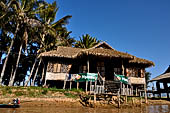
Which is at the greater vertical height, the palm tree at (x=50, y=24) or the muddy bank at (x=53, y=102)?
the palm tree at (x=50, y=24)

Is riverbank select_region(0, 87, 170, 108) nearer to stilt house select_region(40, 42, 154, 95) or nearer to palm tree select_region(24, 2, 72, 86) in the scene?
stilt house select_region(40, 42, 154, 95)

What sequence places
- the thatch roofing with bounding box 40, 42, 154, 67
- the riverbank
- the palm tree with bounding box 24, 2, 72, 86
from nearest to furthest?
the riverbank, the thatch roofing with bounding box 40, 42, 154, 67, the palm tree with bounding box 24, 2, 72, 86

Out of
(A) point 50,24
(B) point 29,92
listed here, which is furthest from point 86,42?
Result: (B) point 29,92

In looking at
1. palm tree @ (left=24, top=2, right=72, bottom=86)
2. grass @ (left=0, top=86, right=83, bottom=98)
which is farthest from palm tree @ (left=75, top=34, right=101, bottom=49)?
grass @ (left=0, top=86, right=83, bottom=98)

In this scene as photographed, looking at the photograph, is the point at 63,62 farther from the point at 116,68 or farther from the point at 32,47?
the point at 32,47

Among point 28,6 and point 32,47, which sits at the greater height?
point 28,6

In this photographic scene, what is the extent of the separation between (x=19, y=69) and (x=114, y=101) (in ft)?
62.6

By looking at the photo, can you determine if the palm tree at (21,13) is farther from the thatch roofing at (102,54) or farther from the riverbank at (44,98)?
the riverbank at (44,98)

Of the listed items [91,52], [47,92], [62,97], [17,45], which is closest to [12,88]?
[47,92]

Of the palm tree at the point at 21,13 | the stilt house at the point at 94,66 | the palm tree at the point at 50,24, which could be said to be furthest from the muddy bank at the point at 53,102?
the palm tree at the point at 50,24

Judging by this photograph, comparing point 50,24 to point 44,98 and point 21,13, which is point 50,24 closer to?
point 21,13

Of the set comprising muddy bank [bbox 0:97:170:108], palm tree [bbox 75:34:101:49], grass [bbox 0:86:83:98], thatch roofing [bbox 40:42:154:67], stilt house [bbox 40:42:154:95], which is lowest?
muddy bank [bbox 0:97:170:108]

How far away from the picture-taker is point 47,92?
11281 mm

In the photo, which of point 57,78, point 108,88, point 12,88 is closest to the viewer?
point 12,88
